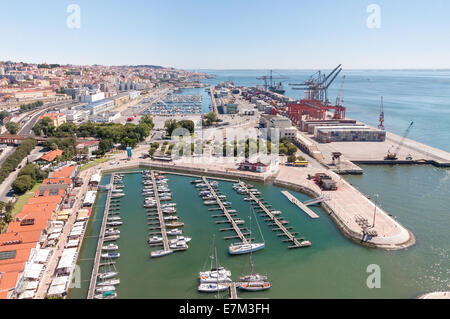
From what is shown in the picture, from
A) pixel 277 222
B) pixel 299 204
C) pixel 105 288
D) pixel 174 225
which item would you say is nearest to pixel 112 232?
pixel 174 225

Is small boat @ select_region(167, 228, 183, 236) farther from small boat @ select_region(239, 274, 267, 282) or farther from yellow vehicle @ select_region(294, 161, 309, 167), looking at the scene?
yellow vehicle @ select_region(294, 161, 309, 167)

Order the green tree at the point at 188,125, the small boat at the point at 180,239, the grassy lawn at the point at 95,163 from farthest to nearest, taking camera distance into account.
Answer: the green tree at the point at 188,125 < the grassy lawn at the point at 95,163 < the small boat at the point at 180,239

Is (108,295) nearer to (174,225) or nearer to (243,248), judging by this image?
(174,225)

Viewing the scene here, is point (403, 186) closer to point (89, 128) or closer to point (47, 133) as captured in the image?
point (89, 128)

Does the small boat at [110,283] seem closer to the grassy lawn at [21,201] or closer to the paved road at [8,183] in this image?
the grassy lawn at [21,201]

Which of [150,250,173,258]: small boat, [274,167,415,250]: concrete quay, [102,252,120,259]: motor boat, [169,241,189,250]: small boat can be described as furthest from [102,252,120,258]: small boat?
[274,167,415,250]: concrete quay

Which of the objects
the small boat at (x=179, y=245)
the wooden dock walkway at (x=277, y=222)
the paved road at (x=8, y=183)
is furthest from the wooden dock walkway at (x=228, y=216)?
the paved road at (x=8, y=183)
